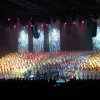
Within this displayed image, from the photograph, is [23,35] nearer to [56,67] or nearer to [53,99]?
[56,67]

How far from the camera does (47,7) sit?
13.8 meters

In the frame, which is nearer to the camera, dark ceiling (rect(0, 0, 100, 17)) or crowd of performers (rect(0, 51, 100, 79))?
dark ceiling (rect(0, 0, 100, 17))

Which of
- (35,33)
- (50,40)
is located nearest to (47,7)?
(35,33)

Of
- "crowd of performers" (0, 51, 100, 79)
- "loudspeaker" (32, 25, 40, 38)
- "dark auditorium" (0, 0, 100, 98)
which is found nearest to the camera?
"dark auditorium" (0, 0, 100, 98)

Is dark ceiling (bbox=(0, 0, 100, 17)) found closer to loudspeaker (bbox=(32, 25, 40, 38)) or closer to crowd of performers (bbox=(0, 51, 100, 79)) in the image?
crowd of performers (bbox=(0, 51, 100, 79))

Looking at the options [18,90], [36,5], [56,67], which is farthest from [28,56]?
[18,90]

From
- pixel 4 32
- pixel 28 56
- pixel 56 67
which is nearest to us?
pixel 56 67

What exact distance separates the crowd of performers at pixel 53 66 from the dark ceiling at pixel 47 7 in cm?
233

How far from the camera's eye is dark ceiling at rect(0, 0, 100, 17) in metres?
13.0

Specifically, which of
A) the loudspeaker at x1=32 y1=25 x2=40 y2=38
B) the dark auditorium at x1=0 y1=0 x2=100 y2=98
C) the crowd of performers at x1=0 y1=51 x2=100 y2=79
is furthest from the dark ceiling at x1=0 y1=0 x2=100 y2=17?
the loudspeaker at x1=32 y1=25 x2=40 y2=38

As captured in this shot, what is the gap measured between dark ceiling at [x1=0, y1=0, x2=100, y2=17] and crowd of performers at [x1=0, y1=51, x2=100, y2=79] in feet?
7.65

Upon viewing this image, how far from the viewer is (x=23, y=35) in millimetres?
19297

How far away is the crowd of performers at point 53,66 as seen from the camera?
13.7 meters

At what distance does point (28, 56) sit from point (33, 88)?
31.8ft
